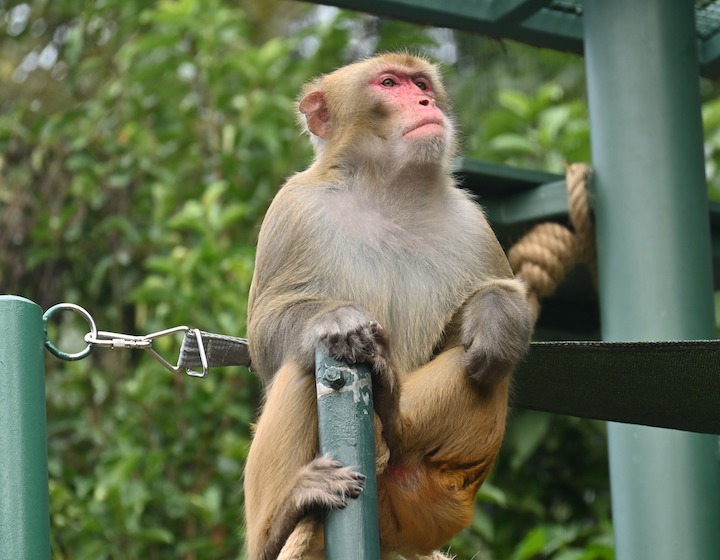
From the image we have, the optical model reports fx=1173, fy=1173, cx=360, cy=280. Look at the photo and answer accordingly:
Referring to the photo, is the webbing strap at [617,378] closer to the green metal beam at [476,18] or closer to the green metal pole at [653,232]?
the green metal pole at [653,232]

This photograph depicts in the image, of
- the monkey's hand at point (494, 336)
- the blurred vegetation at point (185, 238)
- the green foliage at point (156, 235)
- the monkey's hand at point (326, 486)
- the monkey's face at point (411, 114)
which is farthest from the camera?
the green foliage at point (156, 235)

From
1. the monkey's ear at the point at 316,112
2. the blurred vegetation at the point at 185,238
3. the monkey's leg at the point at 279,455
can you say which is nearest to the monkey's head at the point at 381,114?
the monkey's ear at the point at 316,112

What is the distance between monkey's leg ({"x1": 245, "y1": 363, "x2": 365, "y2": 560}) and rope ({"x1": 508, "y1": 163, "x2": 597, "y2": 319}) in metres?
1.91

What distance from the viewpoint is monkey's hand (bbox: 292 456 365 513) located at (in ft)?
9.65

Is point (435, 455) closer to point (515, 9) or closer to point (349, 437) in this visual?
point (349, 437)

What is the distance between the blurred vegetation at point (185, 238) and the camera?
23.0 ft

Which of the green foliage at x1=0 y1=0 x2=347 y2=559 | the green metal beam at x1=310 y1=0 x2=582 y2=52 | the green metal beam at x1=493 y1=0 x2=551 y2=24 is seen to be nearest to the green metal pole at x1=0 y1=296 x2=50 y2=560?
the green metal beam at x1=310 y1=0 x2=582 y2=52

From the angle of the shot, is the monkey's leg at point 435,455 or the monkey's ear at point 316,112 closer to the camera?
the monkey's leg at point 435,455

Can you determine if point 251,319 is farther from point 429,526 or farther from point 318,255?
point 429,526

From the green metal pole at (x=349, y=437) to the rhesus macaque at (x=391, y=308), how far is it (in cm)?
20

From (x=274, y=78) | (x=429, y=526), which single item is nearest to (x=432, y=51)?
(x=274, y=78)

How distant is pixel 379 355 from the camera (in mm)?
3383

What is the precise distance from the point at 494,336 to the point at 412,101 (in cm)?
131

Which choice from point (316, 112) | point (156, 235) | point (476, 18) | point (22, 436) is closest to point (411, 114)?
point (316, 112)
